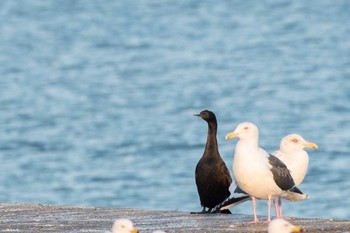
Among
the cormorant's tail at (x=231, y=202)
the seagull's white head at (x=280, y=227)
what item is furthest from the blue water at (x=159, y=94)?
the seagull's white head at (x=280, y=227)

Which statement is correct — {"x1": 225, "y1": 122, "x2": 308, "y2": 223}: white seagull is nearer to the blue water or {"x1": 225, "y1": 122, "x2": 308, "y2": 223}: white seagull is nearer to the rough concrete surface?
the rough concrete surface

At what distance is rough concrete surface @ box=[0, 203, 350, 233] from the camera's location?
13.2 m

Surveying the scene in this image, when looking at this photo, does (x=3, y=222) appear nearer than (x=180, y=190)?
Yes

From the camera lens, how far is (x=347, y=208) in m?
31.8

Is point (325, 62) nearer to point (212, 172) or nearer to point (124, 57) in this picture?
point (124, 57)

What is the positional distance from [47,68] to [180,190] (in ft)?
104

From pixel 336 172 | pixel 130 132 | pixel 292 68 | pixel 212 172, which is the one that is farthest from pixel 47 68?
pixel 212 172

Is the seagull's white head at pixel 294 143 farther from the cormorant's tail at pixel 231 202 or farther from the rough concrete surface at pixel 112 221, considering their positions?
the rough concrete surface at pixel 112 221

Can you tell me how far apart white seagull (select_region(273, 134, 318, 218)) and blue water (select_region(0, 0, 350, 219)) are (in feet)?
50.7

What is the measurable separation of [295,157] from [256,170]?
3.38ft

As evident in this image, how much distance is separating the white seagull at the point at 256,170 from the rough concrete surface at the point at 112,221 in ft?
1.08

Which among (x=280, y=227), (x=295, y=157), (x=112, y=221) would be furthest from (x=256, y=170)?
(x=280, y=227)

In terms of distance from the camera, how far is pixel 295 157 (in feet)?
47.5

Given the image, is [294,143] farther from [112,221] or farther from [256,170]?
[112,221]
